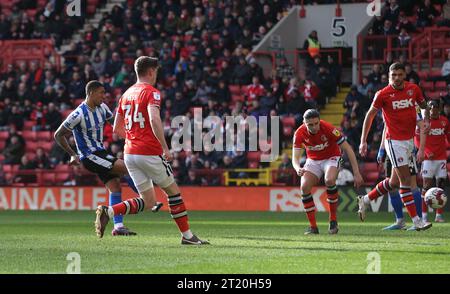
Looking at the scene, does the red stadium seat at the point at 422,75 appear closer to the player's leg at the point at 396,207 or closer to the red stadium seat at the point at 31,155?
the red stadium seat at the point at 31,155

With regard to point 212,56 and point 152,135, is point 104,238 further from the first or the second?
point 212,56

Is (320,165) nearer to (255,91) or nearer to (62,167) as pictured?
Answer: (255,91)

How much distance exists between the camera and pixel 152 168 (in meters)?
12.0

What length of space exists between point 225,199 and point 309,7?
7.78 meters

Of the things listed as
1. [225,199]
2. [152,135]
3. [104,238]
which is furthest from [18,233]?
[225,199]

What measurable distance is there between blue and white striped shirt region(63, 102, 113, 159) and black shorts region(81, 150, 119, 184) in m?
0.07

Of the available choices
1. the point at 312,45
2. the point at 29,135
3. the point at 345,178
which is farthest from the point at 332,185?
the point at 29,135

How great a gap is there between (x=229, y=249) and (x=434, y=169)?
825 centimetres

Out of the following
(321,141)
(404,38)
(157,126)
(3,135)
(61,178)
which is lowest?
(61,178)

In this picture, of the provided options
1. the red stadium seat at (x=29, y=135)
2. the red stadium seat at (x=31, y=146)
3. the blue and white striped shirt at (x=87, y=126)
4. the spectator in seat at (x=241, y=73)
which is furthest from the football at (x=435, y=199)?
the red stadium seat at (x=29, y=135)

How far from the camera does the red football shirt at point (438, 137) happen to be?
61.5 ft

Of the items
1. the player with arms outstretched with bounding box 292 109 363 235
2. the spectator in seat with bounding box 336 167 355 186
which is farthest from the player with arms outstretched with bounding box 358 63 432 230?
the spectator in seat with bounding box 336 167 355 186

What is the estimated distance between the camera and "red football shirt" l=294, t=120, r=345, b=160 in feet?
47.2
